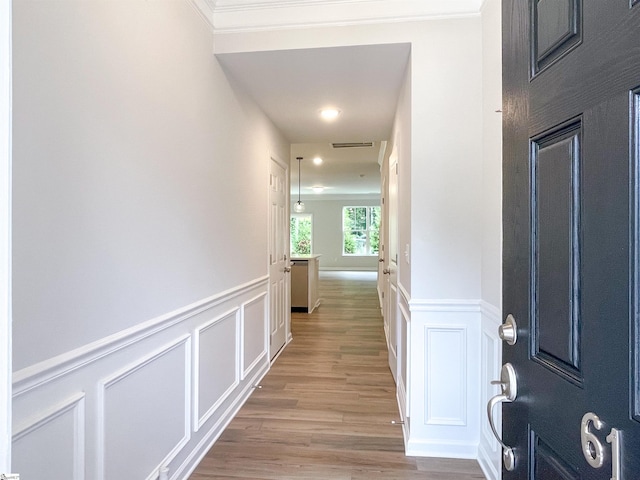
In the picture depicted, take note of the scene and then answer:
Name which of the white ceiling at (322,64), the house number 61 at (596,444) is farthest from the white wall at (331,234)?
the house number 61 at (596,444)

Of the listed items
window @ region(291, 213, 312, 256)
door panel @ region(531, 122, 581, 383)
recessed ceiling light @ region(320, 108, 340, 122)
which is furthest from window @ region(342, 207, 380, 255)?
door panel @ region(531, 122, 581, 383)

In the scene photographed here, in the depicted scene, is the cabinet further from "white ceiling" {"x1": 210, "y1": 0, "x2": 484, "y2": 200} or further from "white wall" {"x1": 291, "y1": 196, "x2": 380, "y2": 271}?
"white wall" {"x1": 291, "y1": 196, "x2": 380, "y2": 271}

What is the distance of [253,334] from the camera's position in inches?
122

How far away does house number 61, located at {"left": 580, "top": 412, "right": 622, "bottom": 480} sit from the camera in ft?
1.79

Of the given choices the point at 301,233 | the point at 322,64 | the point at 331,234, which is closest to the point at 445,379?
the point at 322,64

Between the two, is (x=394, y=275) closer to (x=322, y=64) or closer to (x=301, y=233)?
(x=322, y=64)

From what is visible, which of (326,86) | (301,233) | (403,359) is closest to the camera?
(403,359)

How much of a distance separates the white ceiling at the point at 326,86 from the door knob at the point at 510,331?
72.1 inches

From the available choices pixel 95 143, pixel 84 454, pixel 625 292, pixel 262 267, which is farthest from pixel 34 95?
pixel 262 267

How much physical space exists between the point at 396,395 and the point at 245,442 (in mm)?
1248

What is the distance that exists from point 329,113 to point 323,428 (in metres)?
2.58

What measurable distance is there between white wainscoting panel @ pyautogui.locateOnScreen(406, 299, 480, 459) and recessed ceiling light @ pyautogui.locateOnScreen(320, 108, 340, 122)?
6.42 ft

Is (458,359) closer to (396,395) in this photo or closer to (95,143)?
(396,395)

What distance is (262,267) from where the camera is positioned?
3.33m
